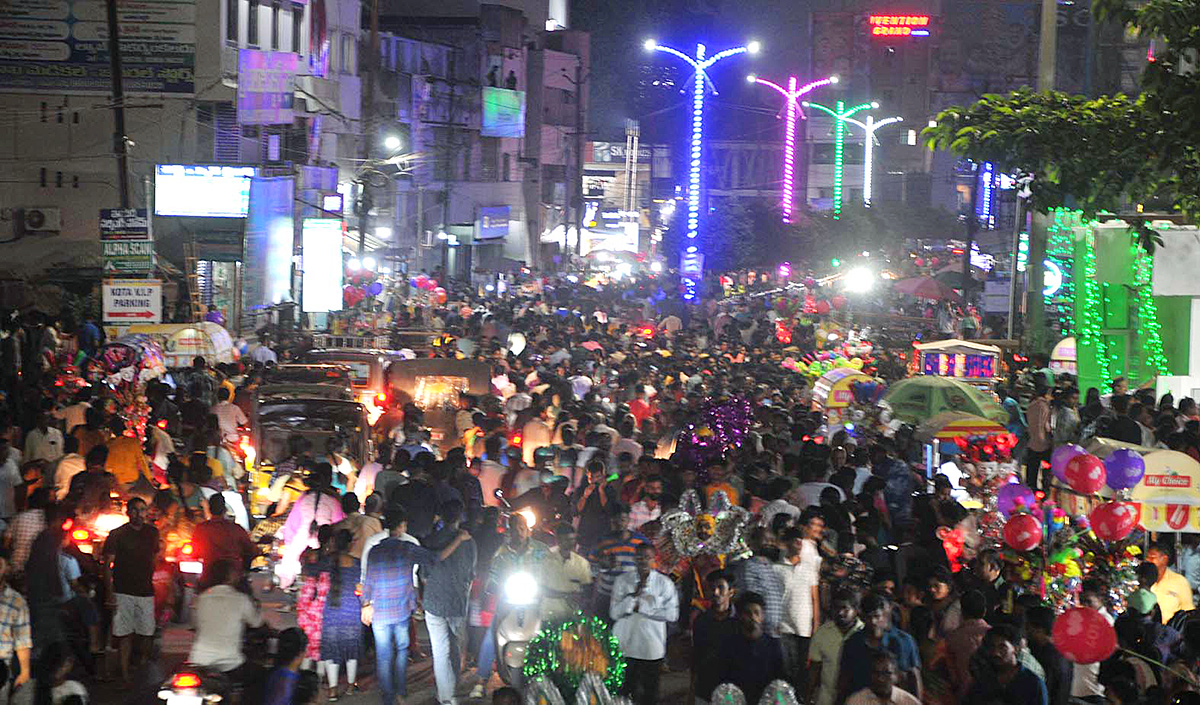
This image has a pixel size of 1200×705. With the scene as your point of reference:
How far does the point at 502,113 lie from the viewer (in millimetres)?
66750

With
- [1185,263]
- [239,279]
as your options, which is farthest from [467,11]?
[1185,263]

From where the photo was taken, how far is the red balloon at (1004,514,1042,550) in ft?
33.8

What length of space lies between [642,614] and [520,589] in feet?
3.25

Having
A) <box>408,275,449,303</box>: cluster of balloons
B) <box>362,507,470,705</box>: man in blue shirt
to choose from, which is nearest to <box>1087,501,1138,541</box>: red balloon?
<box>362,507,470,705</box>: man in blue shirt

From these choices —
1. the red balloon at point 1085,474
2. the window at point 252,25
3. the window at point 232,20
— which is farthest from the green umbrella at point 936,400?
the window at point 252,25

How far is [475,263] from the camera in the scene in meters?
66.6

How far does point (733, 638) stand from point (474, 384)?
11.6 metres

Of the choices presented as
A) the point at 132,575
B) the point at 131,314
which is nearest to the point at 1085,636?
the point at 132,575

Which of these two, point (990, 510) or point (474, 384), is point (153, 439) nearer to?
point (474, 384)

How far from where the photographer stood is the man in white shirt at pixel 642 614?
32.2ft

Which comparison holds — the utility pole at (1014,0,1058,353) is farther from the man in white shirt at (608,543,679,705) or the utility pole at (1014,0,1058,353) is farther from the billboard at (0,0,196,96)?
the billboard at (0,0,196,96)

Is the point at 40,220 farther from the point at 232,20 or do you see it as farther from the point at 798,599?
the point at 798,599

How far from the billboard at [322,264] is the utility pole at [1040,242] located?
15.2 meters

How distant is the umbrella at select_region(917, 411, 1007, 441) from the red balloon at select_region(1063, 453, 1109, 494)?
17.3 ft
